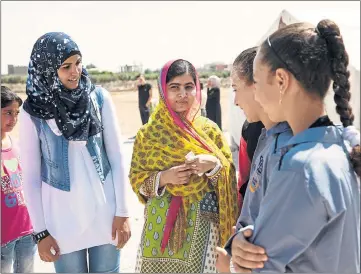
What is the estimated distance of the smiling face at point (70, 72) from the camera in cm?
211

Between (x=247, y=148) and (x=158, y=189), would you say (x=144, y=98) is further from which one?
(x=247, y=148)

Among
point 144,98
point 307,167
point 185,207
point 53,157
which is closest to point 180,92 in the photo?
point 185,207

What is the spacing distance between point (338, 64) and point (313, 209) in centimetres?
38

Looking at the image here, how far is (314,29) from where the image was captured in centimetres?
123

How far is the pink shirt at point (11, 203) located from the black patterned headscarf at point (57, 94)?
0.76 metres

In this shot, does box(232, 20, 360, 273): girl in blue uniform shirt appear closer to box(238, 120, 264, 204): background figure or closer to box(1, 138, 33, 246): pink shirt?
box(238, 120, 264, 204): background figure

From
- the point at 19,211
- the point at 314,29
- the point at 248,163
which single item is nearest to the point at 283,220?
the point at 314,29

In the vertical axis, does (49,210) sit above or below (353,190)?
below

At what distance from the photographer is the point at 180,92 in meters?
2.27

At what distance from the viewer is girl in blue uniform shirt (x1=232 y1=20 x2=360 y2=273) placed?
1.08 meters

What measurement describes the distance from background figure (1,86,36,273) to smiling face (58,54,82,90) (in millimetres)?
827

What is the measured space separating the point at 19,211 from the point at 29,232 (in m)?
0.14

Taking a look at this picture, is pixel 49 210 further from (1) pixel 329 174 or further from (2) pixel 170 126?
(1) pixel 329 174

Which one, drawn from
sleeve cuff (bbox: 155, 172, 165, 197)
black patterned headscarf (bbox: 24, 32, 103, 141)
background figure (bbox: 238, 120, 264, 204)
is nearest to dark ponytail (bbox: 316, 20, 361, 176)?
background figure (bbox: 238, 120, 264, 204)
